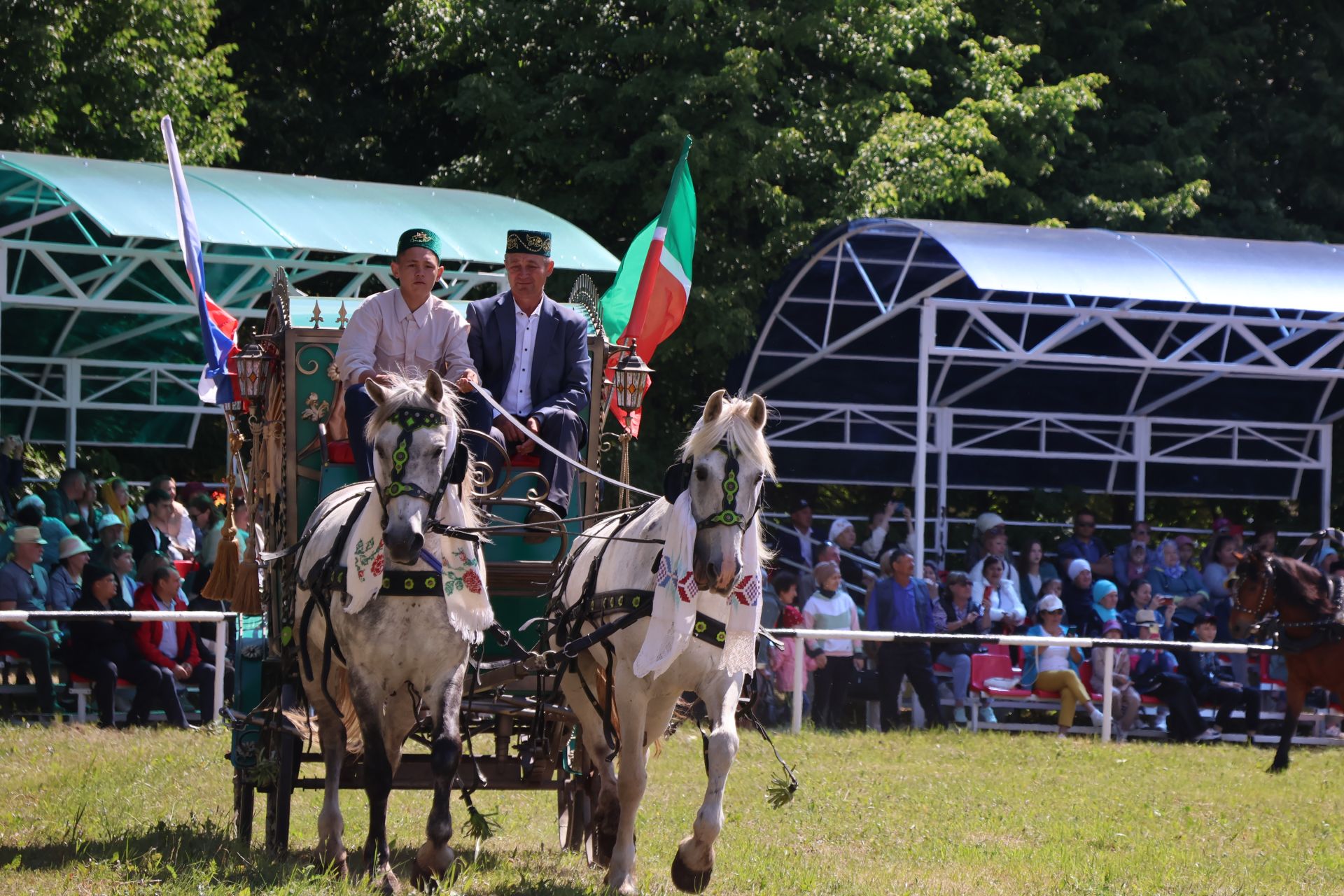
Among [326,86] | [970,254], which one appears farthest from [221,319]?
[326,86]

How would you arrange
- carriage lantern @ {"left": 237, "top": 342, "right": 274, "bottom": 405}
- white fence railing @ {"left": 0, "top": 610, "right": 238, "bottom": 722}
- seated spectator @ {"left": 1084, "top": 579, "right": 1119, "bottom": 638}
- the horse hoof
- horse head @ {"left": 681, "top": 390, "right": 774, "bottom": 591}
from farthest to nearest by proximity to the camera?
seated spectator @ {"left": 1084, "top": 579, "right": 1119, "bottom": 638}
white fence railing @ {"left": 0, "top": 610, "right": 238, "bottom": 722}
carriage lantern @ {"left": 237, "top": 342, "right": 274, "bottom": 405}
the horse hoof
horse head @ {"left": 681, "top": 390, "right": 774, "bottom": 591}

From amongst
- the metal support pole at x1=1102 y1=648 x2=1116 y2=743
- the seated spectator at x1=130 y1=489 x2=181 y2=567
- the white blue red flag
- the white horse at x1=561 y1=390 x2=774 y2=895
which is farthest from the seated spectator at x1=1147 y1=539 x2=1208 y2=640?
the white horse at x1=561 y1=390 x2=774 y2=895

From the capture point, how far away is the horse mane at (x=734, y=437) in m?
7.05

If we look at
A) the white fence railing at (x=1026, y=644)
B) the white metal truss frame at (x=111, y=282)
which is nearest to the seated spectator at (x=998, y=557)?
the white fence railing at (x=1026, y=644)

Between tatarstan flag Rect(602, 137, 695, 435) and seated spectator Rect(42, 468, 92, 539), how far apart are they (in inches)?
244

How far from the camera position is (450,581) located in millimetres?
7398

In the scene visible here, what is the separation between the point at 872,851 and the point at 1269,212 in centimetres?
1666

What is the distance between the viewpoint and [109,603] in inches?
536

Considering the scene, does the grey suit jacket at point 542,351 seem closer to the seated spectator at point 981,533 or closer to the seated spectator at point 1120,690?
the seated spectator at point 1120,690

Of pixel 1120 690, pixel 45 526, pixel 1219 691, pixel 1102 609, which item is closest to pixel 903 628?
pixel 1120 690

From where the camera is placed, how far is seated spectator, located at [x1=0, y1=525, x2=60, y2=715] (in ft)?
42.5

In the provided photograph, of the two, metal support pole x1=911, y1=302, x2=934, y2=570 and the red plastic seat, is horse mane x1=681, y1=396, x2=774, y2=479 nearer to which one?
the red plastic seat

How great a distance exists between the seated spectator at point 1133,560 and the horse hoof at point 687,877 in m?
11.5

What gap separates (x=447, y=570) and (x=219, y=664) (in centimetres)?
643
